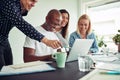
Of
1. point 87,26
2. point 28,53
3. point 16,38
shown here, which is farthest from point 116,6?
point 28,53

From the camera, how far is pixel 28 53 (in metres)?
1.55

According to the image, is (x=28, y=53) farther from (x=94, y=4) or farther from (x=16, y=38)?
(x=94, y=4)

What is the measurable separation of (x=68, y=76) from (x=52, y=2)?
2518 mm

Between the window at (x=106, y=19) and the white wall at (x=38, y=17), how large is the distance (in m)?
0.36

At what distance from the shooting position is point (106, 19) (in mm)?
3461

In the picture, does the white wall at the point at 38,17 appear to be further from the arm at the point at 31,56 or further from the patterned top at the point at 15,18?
the patterned top at the point at 15,18

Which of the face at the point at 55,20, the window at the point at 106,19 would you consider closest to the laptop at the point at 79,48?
the face at the point at 55,20

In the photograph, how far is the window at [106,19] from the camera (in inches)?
130

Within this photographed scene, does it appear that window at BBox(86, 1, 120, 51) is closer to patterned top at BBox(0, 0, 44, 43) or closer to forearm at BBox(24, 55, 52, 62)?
forearm at BBox(24, 55, 52, 62)

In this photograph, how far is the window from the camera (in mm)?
3314

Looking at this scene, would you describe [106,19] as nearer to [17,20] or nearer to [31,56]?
[31,56]

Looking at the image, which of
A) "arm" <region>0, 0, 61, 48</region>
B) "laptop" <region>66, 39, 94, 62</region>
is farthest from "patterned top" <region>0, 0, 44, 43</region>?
"laptop" <region>66, 39, 94, 62</region>

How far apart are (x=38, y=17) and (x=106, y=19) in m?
1.40

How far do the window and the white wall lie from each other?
36cm
